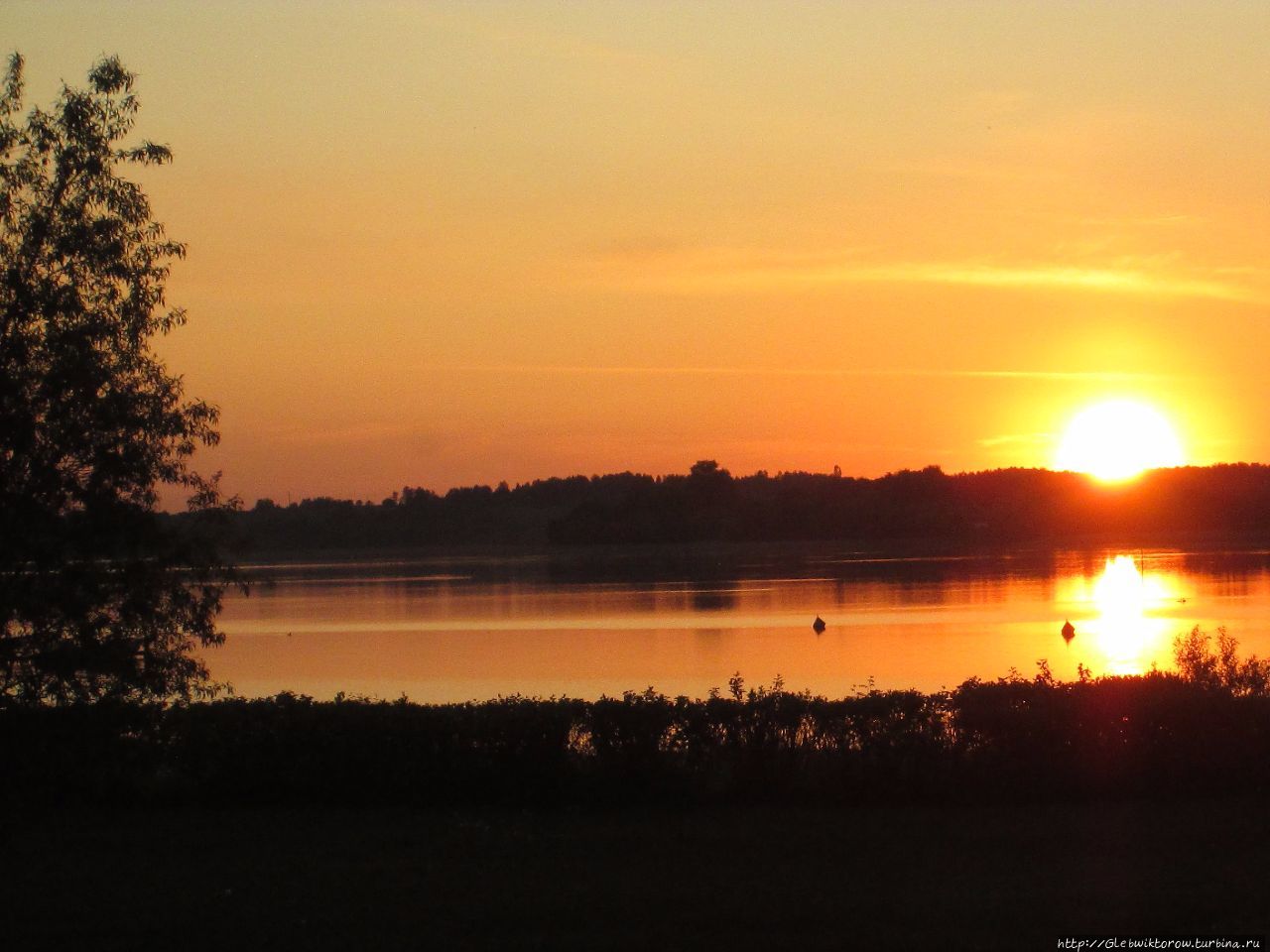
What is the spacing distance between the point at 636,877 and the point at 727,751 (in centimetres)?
273

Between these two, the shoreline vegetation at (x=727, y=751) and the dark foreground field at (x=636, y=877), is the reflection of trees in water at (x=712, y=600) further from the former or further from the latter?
the dark foreground field at (x=636, y=877)

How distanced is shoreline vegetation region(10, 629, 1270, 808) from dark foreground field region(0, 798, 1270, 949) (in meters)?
0.34

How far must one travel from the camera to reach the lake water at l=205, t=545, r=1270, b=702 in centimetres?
3138

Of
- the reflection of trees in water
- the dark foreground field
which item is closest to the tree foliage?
the dark foreground field

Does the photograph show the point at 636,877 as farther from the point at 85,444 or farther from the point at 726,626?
the point at 726,626

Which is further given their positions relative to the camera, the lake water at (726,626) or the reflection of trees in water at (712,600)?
the reflection of trees in water at (712,600)

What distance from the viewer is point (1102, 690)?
480 inches

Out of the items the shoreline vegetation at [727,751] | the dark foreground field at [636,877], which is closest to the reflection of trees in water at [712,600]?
the shoreline vegetation at [727,751]

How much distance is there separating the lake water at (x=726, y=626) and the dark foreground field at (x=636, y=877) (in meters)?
2.64

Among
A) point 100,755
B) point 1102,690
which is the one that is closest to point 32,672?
point 100,755

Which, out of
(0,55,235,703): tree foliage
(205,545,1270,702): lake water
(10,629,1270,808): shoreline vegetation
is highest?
(0,55,235,703): tree foliage

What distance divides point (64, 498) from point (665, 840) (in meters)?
5.22

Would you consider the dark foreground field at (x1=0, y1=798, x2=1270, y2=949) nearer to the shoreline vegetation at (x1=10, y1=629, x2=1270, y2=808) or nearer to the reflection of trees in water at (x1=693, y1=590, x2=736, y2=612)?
the shoreline vegetation at (x1=10, y1=629, x2=1270, y2=808)

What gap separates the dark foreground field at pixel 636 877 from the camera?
327 inches
